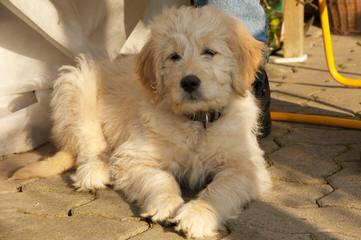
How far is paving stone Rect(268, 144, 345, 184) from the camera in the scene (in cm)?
405

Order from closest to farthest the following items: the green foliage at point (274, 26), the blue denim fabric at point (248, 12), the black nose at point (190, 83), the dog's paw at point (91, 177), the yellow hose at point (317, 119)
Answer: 1. the black nose at point (190, 83)
2. the dog's paw at point (91, 177)
3. the blue denim fabric at point (248, 12)
4. the yellow hose at point (317, 119)
5. the green foliage at point (274, 26)

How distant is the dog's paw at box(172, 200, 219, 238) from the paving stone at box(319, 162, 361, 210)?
0.69m

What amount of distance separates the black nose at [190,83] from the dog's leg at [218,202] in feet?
1.64

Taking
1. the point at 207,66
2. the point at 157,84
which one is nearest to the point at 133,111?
the point at 157,84

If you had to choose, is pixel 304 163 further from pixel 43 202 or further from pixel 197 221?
pixel 43 202

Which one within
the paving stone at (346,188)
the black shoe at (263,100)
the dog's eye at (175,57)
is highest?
the dog's eye at (175,57)

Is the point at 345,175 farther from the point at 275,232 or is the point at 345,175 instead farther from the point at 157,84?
the point at 157,84

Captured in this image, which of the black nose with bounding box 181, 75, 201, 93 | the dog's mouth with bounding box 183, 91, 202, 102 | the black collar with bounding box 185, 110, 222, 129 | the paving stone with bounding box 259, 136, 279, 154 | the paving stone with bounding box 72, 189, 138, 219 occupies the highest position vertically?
the black nose with bounding box 181, 75, 201, 93

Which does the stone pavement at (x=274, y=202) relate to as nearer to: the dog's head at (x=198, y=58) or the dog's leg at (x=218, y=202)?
the dog's leg at (x=218, y=202)

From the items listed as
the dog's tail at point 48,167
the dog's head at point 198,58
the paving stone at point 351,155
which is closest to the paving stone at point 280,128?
the paving stone at point 351,155

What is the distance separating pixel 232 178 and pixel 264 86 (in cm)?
129

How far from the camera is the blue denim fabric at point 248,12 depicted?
178 inches

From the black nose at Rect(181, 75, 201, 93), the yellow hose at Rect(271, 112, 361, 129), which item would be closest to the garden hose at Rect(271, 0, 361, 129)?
the yellow hose at Rect(271, 112, 361, 129)

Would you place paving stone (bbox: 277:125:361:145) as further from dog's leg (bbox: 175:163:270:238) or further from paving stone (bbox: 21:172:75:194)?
paving stone (bbox: 21:172:75:194)
